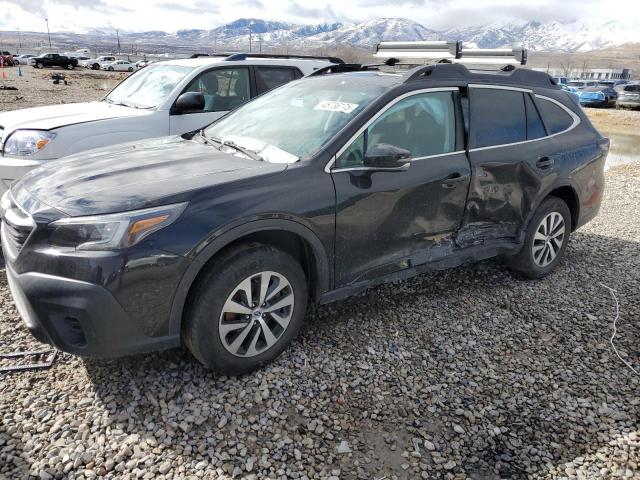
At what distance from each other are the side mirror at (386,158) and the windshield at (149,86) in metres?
3.79

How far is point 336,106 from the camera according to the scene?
3631 mm

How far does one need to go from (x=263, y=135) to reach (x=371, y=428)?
2.08 meters

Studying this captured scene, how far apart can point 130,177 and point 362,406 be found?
1.89m

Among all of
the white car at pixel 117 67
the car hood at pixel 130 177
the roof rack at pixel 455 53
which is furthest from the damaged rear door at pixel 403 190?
the white car at pixel 117 67

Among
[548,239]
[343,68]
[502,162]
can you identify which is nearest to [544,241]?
[548,239]

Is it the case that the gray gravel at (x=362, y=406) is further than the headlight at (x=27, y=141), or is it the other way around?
the headlight at (x=27, y=141)

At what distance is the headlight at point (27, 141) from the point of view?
5.19m

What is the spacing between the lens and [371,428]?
288 cm

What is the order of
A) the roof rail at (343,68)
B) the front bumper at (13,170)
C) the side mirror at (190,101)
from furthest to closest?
the side mirror at (190,101) → the front bumper at (13,170) → the roof rail at (343,68)

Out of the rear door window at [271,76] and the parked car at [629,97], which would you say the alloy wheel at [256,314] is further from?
the parked car at [629,97]

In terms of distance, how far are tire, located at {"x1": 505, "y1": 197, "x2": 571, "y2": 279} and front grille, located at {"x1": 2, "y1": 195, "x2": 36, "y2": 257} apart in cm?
379

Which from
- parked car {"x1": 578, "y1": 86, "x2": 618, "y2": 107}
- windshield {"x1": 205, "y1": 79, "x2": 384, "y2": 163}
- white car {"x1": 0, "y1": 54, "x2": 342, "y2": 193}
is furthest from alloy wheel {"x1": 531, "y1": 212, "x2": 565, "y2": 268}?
parked car {"x1": 578, "y1": 86, "x2": 618, "y2": 107}

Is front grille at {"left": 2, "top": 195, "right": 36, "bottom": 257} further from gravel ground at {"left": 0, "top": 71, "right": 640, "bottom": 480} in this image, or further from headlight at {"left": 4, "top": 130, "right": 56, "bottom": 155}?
headlight at {"left": 4, "top": 130, "right": 56, "bottom": 155}

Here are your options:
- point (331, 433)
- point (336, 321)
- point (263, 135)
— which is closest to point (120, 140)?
point (263, 135)
